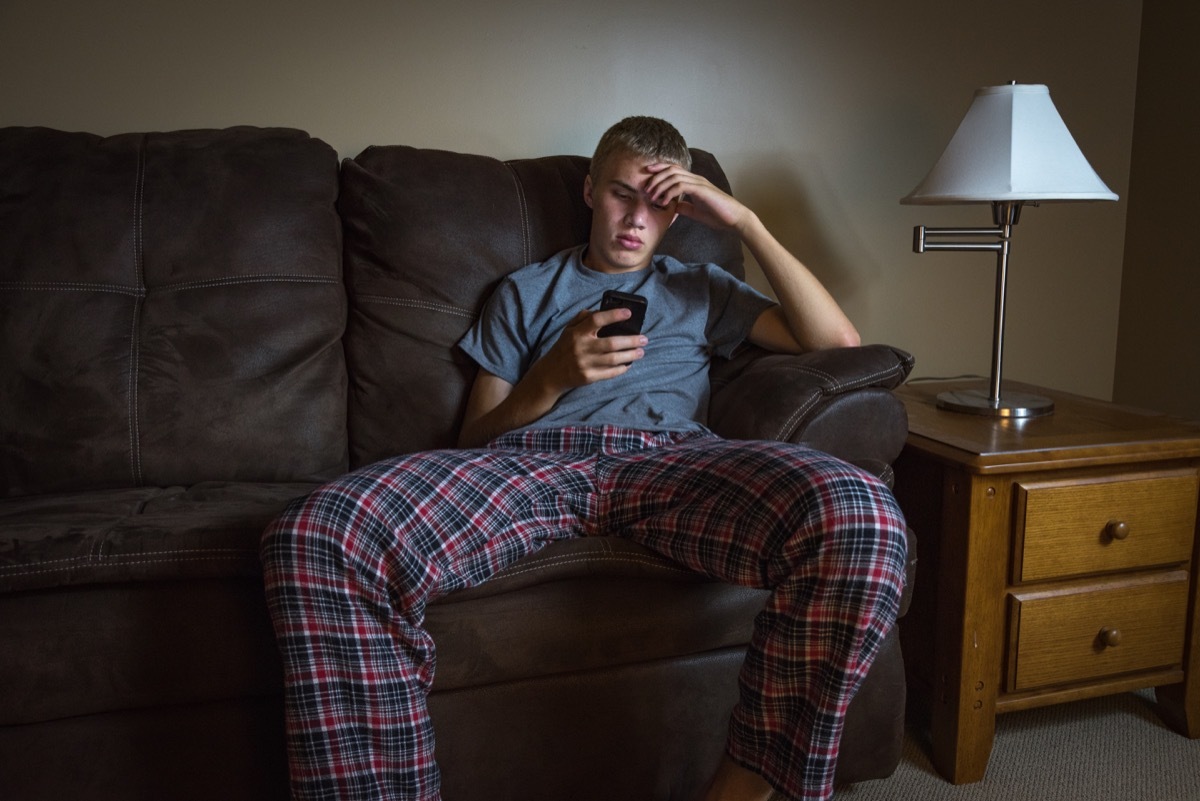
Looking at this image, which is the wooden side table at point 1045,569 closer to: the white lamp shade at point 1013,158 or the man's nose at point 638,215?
the white lamp shade at point 1013,158

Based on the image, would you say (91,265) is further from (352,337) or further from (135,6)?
(135,6)

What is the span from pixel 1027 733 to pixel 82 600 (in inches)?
59.5

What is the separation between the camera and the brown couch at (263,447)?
1227 mm

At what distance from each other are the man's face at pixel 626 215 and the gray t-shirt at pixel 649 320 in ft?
0.16

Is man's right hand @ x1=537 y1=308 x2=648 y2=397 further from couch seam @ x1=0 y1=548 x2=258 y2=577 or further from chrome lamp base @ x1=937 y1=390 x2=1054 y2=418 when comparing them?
chrome lamp base @ x1=937 y1=390 x2=1054 y2=418

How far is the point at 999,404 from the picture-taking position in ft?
5.88

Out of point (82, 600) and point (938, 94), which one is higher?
point (938, 94)

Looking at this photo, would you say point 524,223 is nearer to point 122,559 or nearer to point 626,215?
point 626,215

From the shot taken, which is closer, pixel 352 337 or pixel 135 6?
pixel 352 337

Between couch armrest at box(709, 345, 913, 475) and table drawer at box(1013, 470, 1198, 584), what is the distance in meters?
0.25

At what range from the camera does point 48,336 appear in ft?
5.35

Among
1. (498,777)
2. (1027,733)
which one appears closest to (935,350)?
(1027,733)

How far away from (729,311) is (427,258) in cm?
56

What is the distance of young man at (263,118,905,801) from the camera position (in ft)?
3.67
